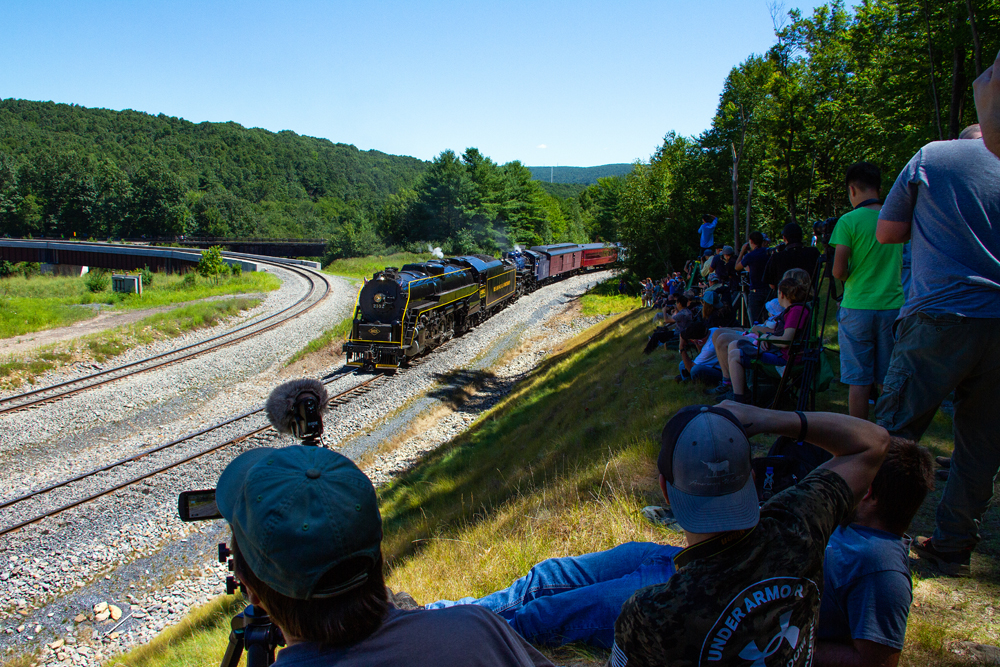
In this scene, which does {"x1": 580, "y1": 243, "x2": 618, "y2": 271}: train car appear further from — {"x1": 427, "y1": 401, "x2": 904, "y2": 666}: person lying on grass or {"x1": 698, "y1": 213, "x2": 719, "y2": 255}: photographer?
{"x1": 427, "y1": 401, "x2": 904, "y2": 666}: person lying on grass

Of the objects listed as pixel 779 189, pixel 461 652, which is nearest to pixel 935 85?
pixel 779 189

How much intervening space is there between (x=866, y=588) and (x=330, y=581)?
225 centimetres

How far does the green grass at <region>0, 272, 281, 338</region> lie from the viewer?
74.9 ft

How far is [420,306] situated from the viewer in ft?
60.2

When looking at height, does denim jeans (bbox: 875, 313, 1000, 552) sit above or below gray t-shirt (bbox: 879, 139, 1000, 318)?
below

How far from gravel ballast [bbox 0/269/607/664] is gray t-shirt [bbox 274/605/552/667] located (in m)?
7.83

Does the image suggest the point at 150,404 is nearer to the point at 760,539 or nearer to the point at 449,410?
the point at 449,410

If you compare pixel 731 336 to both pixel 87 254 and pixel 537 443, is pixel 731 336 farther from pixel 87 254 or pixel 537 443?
pixel 87 254

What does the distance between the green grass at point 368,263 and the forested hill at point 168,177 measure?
44.3 feet

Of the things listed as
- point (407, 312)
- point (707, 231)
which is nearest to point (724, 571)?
point (707, 231)

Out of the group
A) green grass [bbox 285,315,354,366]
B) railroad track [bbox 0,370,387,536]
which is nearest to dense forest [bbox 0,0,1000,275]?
railroad track [bbox 0,370,387,536]

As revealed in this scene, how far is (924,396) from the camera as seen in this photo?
3273 millimetres

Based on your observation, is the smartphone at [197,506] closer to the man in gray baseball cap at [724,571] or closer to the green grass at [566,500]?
the man in gray baseball cap at [724,571]

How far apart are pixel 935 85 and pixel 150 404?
1057 inches
